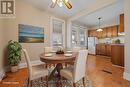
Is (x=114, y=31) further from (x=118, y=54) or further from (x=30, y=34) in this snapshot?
(x=30, y=34)

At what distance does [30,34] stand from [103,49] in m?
5.22

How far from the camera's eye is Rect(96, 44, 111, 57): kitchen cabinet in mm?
6961

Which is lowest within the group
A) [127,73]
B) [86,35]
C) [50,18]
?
[127,73]

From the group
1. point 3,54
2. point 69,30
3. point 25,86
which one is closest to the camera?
point 25,86

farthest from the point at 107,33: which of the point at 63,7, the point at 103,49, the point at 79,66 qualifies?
the point at 79,66

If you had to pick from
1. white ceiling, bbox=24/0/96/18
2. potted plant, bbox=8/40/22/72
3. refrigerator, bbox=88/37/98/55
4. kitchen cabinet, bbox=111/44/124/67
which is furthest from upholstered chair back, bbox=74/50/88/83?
refrigerator, bbox=88/37/98/55

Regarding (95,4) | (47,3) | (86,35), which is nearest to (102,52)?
(86,35)

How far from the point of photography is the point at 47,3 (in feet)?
14.3

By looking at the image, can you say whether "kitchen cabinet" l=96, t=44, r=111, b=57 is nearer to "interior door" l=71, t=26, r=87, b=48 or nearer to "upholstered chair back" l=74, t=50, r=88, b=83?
"interior door" l=71, t=26, r=87, b=48

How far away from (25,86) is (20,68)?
1778mm

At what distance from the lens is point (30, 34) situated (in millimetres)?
4555

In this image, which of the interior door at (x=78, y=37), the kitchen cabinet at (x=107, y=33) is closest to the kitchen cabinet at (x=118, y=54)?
the kitchen cabinet at (x=107, y=33)

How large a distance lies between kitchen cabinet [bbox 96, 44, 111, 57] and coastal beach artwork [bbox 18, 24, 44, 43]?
4.56 m

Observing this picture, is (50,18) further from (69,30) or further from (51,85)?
(51,85)
